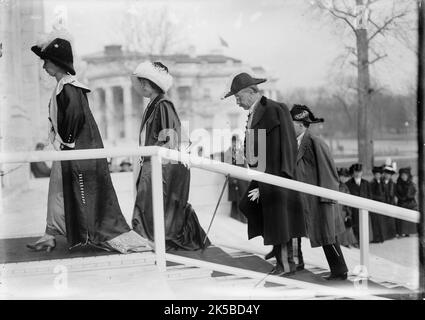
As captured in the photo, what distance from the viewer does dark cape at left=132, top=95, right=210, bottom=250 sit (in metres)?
3.67

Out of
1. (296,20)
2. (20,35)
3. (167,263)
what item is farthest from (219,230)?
(20,35)

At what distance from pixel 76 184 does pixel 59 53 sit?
0.81m

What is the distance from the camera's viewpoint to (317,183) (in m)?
3.65

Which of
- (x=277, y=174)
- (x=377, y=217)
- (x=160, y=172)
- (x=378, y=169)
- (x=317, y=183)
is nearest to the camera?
(x=160, y=172)

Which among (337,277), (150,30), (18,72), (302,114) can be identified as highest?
(150,30)

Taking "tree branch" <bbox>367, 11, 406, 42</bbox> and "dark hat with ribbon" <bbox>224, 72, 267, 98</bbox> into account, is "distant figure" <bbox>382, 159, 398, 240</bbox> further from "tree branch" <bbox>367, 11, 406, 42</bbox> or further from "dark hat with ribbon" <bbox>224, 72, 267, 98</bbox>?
"dark hat with ribbon" <bbox>224, 72, 267, 98</bbox>

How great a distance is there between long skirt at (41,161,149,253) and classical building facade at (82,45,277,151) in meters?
0.39

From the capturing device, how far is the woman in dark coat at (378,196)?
3.83 metres

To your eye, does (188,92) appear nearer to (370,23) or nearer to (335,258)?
(370,23)

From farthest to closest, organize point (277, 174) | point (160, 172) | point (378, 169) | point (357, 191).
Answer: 1. point (378, 169)
2. point (357, 191)
3. point (277, 174)
4. point (160, 172)

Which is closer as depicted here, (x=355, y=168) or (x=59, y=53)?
(x=59, y=53)

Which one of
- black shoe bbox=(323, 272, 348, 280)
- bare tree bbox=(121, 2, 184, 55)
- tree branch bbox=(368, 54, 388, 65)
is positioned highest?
bare tree bbox=(121, 2, 184, 55)

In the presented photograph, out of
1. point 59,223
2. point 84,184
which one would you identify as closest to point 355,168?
point 84,184

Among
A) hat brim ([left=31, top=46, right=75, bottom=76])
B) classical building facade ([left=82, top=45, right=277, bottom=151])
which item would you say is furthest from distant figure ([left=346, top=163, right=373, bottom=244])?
hat brim ([left=31, top=46, right=75, bottom=76])
